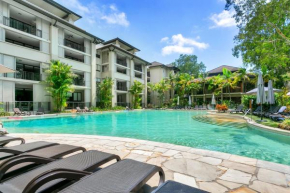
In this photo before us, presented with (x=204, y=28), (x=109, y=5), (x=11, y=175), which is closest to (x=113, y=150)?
(x=11, y=175)

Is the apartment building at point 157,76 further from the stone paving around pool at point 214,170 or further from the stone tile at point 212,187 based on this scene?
A: the stone tile at point 212,187

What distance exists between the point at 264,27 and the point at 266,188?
1205 cm

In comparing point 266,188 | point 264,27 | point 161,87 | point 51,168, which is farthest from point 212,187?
point 161,87

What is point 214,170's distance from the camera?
3.00 m

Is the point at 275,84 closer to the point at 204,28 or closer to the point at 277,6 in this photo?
the point at 204,28

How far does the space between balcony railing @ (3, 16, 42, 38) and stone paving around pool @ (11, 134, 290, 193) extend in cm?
2021

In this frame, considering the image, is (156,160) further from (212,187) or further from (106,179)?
(106,179)

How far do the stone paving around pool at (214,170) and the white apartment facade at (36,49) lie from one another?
59.7ft

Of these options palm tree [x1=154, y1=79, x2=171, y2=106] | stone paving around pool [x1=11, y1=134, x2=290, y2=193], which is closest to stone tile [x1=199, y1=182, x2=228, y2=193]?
stone paving around pool [x1=11, y1=134, x2=290, y2=193]

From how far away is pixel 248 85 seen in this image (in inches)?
1200

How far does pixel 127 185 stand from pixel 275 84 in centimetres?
3311

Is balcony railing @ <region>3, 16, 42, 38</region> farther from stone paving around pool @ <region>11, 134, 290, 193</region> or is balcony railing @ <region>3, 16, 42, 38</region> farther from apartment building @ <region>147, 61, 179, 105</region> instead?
apartment building @ <region>147, 61, 179, 105</region>

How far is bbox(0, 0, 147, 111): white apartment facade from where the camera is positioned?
53.3 feet

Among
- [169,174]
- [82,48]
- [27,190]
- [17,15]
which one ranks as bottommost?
[169,174]
